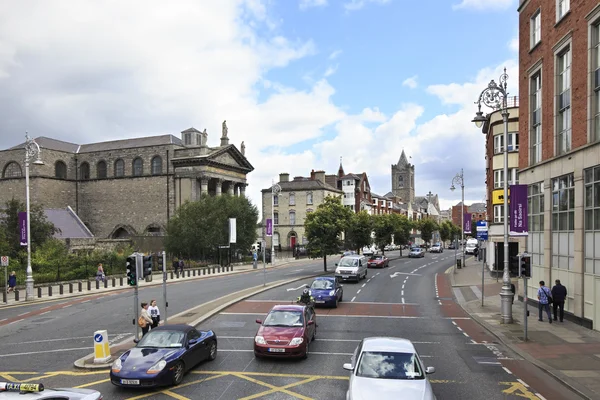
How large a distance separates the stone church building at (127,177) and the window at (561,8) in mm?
58953

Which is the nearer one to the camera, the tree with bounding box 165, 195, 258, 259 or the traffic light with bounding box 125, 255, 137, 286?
the traffic light with bounding box 125, 255, 137, 286

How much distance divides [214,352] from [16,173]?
82592mm

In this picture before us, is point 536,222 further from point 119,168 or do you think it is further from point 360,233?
point 119,168

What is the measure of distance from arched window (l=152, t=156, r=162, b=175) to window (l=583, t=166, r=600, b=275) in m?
69.8

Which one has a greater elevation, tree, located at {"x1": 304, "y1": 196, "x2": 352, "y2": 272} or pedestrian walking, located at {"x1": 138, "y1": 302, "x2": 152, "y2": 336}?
tree, located at {"x1": 304, "y1": 196, "x2": 352, "y2": 272}

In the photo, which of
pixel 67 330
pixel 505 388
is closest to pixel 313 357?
pixel 505 388

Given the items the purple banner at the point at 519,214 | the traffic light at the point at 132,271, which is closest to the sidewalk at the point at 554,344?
the purple banner at the point at 519,214

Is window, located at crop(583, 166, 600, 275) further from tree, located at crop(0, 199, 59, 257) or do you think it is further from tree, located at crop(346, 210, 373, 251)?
tree, located at crop(0, 199, 59, 257)

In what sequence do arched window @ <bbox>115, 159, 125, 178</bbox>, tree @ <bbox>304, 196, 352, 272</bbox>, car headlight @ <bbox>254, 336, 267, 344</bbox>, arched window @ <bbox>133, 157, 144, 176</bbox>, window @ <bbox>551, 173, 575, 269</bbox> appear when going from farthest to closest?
arched window @ <bbox>115, 159, 125, 178</bbox>
arched window @ <bbox>133, 157, 144, 176</bbox>
tree @ <bbox>304, 196, 352, 272</bbox>
window @ <bbox>551, 173, 575, 269</bbox>
car headlight @ <bbox>254, 336, 267, 344</bbox>

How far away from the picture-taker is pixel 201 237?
59.8m

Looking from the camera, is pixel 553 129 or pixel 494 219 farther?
pixel 494 219

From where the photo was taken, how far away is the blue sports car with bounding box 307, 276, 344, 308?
25875 mm

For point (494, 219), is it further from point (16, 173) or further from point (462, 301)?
point (16, 173)

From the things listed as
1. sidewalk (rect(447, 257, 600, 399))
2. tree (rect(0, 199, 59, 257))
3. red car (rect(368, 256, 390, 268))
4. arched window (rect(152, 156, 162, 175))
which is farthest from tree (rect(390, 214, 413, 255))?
sidewalk (rect(447, 257, 600, 399))
